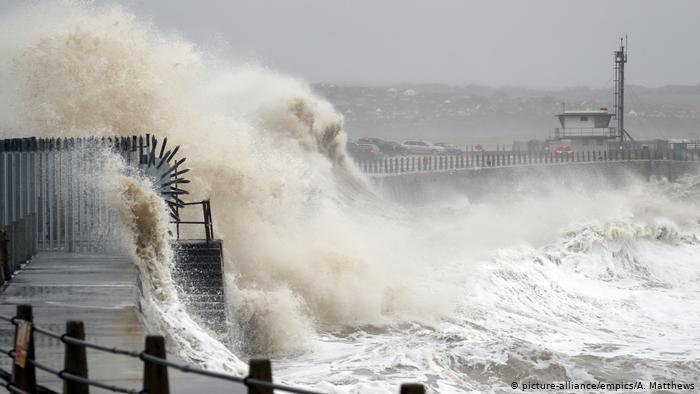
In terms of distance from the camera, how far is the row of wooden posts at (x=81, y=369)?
4.12m

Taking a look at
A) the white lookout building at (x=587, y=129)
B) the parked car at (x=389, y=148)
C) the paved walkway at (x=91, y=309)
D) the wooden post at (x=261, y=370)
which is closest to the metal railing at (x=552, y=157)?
the white lookout building at (x=587, y=129)

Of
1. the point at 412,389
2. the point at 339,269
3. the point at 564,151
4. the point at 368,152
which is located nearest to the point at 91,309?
the point at 412,389

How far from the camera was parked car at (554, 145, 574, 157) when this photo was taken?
5647 cm

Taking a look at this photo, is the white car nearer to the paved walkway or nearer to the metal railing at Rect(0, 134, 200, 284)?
the metal railing at Rect(0, 134, 200, 284)

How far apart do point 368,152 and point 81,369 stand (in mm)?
53682

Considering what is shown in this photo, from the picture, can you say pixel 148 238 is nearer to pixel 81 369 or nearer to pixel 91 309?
pixel 91 309

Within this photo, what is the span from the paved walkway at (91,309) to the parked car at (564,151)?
45134 millimetres

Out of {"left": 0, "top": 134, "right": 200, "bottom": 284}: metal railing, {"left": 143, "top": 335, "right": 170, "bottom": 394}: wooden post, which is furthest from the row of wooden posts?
{"left": 0, "top": 134, "right": 200, "bottom": 284}: metal railing

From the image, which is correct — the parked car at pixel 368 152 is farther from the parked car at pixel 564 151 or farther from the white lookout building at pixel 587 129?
the white lookout building at pixel 587 129

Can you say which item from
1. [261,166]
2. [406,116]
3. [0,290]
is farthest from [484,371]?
[406,116]

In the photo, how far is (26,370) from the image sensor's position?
5.74 m

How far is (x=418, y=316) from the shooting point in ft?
67.3

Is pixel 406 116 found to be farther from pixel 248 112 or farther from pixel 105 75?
pixel 105 75

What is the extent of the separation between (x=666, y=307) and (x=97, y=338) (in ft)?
64.7
